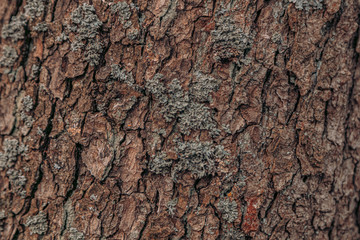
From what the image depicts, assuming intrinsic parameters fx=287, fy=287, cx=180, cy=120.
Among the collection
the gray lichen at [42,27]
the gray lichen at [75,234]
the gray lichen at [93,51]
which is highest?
the gray lichen at [42,27]

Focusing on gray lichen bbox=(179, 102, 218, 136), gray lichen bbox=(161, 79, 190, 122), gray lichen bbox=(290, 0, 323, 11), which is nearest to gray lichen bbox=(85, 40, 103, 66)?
gray lichen bbox=(161, 79, 190, 122)

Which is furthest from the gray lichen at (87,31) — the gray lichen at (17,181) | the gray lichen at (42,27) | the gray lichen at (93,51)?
the gray lichen at (17,181)

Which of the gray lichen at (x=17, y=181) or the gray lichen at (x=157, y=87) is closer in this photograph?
the gray lichen at (x=157, y=87)

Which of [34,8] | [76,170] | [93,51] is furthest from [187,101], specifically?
[34,8]

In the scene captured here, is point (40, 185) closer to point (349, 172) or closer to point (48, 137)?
point (48, 137)

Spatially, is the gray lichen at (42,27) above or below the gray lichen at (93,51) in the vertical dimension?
above

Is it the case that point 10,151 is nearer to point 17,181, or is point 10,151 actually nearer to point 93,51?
point 17,181

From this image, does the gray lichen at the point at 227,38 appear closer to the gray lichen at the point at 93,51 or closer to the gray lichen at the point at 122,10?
the gray lichen at the point at 122,10

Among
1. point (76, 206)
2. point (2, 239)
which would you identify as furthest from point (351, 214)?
point (2, 239)
